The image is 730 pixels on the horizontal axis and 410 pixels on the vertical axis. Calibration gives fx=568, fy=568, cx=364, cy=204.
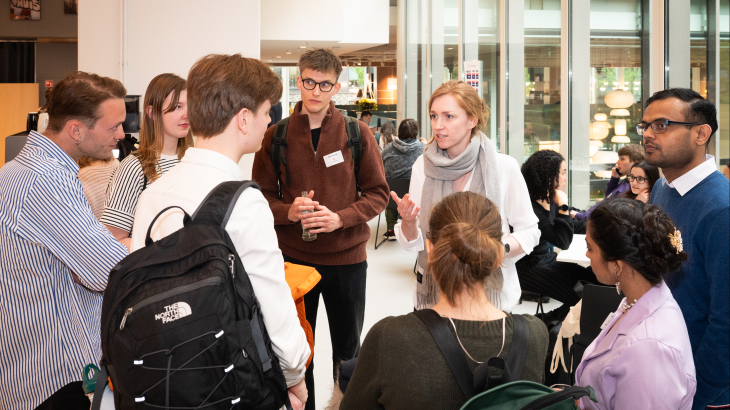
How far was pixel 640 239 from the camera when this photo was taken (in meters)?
1.57

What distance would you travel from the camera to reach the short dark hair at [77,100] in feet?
5.74

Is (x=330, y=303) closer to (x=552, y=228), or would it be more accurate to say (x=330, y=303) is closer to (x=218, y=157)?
(x=218, y=157)

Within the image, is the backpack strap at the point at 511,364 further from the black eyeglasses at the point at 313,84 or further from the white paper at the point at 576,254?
the white paper at the point at 576,254

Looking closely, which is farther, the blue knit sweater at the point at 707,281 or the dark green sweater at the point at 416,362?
the blue knit sweater at the point at 707,281

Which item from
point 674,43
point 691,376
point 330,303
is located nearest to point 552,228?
point 674,43

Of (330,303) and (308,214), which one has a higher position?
(308,214)

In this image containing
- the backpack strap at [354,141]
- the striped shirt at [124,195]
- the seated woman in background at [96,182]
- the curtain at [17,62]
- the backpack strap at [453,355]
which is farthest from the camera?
the curtain at [17,62]

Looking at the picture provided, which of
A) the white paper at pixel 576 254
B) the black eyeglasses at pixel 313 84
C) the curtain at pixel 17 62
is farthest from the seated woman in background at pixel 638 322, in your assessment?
the curtain at pixel 17 62

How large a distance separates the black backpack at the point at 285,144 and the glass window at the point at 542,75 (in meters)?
4.04

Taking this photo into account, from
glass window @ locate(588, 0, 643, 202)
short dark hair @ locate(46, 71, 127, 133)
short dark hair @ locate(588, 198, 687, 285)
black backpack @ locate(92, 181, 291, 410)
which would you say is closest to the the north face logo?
black backpack @ locate(92, 181, 291, 410)

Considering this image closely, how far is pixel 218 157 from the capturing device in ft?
4.52

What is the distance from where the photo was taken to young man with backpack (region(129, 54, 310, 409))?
129cm

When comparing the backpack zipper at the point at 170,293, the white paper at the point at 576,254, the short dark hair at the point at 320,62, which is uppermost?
the short dark hair at the point at 320,62

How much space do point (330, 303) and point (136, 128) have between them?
244cm
